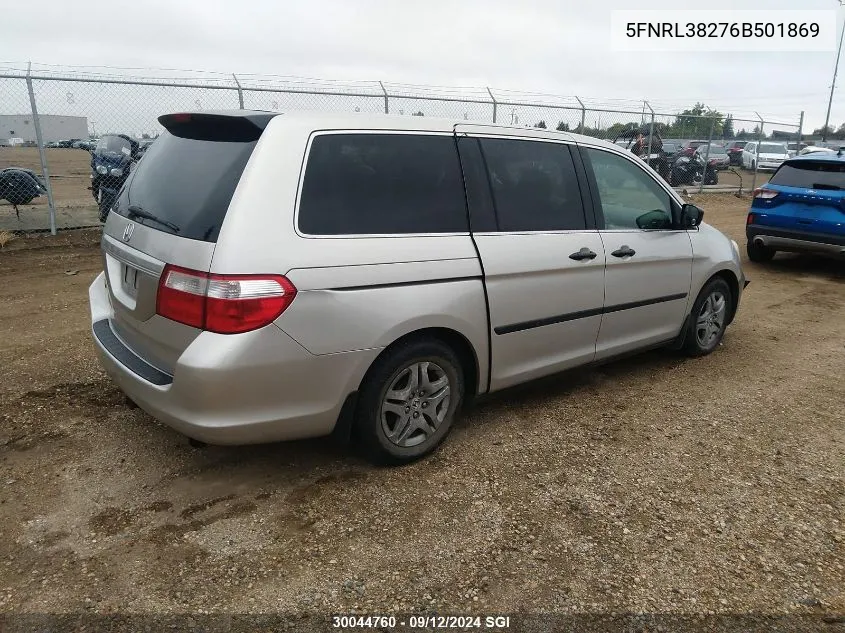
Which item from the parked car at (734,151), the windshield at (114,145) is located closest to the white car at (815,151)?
the parked car at (734,151)

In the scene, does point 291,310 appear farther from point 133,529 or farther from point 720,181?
point 720,181

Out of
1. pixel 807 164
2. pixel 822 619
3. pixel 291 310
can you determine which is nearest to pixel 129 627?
pixel 291 310

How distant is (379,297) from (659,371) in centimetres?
283

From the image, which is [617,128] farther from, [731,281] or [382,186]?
[382,186]

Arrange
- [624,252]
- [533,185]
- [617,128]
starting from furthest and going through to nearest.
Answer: [617,128]
[624,252]
[533,185]

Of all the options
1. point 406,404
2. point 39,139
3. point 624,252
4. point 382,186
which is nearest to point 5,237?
point 39,139

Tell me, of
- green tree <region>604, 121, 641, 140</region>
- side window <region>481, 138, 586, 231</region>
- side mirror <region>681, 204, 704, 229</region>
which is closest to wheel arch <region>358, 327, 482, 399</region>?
side window <region>481, 138, 586, 231</region>

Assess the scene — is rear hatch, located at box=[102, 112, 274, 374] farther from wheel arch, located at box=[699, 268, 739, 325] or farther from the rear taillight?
the rear taillight

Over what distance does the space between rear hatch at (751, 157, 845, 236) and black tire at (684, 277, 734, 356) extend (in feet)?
12.2

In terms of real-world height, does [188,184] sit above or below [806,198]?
above

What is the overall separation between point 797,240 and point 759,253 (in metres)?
1.16

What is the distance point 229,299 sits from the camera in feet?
8.40

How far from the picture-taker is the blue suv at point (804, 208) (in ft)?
25.7

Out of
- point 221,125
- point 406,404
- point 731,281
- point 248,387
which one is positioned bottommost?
point 406,404
